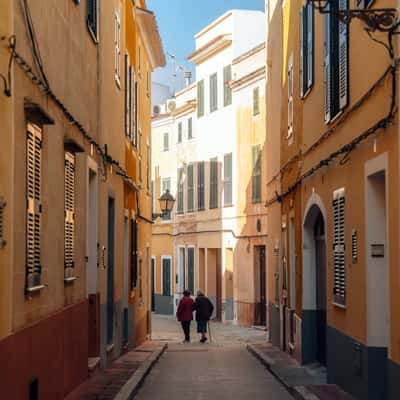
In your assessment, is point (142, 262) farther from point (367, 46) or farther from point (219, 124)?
point (367, 46)

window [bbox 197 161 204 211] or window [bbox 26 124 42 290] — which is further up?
window [bbox 197 161 204 211]

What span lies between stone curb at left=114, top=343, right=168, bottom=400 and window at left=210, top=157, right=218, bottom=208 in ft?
59.4

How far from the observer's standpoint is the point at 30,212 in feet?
31.3

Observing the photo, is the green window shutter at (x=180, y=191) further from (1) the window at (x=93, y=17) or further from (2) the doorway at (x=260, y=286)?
(1) the window at (x=93, y=17)

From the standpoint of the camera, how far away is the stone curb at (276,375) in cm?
1273

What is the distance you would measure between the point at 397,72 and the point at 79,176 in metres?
5.76

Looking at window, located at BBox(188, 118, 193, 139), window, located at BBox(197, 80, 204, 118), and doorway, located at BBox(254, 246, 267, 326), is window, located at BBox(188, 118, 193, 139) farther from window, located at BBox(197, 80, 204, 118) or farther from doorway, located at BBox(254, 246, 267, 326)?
doorway, located at BBox(254, 246, 267, 326)

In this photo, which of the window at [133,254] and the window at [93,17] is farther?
the window at [133,254]

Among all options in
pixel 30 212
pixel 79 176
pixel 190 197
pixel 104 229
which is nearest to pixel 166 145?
pixel 190 197

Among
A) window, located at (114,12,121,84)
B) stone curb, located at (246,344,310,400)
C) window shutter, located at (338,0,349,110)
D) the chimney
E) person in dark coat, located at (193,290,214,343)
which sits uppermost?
the chimney

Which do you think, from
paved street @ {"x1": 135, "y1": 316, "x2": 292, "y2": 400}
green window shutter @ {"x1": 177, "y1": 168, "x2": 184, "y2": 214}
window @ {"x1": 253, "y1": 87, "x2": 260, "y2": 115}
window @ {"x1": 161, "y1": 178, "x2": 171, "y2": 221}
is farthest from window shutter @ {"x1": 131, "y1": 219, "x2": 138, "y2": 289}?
window @ {"x1": 161, "y1": 178, "x2": 171, "y2": 221}

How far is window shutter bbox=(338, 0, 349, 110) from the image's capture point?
40.1 feet

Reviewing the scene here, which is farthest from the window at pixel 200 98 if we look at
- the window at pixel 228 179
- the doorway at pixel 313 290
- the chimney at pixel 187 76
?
the doorway at pixel 313 290

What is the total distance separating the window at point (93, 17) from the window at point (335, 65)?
3.55 meters
